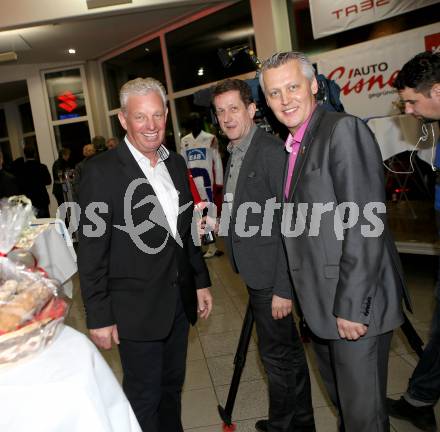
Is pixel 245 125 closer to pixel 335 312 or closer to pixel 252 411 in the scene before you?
pixel 335 312

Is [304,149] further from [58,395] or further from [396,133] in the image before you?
[396,133]

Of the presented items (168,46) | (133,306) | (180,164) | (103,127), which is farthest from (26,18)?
(133,306)

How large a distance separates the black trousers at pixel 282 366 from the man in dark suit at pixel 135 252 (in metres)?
0.40

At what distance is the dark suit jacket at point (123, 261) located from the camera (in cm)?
188

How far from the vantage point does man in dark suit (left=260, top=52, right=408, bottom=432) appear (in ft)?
5.02

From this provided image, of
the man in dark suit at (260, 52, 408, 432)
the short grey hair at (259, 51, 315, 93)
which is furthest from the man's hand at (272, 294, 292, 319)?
the short grey hair at (259, 51, 315, 93)

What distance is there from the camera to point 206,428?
2605 millimetres

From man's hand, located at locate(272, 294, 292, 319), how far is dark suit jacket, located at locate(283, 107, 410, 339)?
303 mm

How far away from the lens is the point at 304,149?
167cm

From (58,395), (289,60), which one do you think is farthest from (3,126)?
(58,395)

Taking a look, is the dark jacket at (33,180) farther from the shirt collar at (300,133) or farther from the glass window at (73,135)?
the shirt collar at (300,133)

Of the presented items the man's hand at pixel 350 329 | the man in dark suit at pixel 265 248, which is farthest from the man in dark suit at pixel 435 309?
the man's hand at pixel 350 329

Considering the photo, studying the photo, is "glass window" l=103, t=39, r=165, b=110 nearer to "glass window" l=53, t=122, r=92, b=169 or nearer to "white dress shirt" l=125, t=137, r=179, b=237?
"glass window" l=53, t=122, r=92, b=169

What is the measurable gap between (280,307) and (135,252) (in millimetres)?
652
